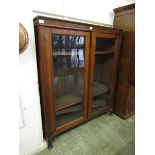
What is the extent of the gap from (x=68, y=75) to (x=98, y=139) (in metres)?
1.03

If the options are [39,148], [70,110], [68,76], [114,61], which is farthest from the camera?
[114,61]

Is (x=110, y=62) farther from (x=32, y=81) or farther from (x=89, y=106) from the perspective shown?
(x=32, y=81)

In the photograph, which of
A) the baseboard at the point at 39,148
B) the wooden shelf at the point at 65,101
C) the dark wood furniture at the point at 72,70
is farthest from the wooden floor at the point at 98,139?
the wooden shelf at the point at 65,101

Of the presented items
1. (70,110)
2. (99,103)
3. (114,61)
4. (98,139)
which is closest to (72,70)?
(70,110)

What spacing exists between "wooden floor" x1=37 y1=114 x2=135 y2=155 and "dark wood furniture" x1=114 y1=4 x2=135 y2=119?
0.92 feet

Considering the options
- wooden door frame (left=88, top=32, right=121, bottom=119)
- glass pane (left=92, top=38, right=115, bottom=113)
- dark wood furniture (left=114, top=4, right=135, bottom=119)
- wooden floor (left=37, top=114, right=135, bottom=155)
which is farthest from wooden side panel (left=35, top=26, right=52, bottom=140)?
dark wood furniture (left=114, top=4, right=135, bottom=119)

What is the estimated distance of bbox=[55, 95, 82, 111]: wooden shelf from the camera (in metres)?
1.68

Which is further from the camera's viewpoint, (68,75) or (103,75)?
(103,75)

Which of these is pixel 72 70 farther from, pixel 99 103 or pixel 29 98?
pixel 99 103

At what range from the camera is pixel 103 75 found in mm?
2139

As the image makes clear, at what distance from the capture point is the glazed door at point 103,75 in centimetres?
184

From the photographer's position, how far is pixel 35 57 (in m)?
1.31

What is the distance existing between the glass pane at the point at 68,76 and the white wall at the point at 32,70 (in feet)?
0.82

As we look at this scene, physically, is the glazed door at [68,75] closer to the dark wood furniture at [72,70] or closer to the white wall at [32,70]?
the dark wood furniture at [72,70]
